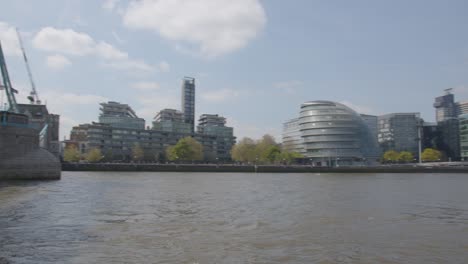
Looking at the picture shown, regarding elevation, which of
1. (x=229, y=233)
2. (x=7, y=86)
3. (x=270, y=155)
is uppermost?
(x=7, y=86)

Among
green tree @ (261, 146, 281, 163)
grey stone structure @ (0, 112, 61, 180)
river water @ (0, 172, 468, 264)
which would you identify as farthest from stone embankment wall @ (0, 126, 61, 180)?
green tree @ (261, 146, 281, 163)

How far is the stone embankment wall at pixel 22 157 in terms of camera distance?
220ft

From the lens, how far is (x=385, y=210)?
1276 inches

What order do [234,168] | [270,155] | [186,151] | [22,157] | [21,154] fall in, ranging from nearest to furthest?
[22,157] < [21,154] < [234,168] < [186,151] < [270,155]

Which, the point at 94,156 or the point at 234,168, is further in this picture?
the point at 94,156

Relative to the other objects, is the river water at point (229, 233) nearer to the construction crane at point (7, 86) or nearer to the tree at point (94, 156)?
the construction crane at point (7, 86)

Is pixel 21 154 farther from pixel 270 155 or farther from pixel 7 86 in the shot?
pixel 270 155

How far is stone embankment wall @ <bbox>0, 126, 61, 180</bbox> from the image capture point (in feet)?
220

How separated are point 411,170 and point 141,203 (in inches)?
5745

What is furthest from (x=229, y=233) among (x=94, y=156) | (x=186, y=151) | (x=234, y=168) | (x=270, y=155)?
(x=94, y=156)

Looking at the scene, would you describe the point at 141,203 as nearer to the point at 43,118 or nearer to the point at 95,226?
the point at 95,226

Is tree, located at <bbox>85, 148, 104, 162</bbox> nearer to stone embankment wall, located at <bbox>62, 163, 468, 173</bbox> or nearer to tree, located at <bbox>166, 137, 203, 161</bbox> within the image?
tree, located at <bbox>166, 137, 203, 161</bbox>

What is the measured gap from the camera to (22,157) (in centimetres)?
6881

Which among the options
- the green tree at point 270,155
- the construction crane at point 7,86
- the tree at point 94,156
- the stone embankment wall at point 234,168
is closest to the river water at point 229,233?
the construction crane at point 7,86
